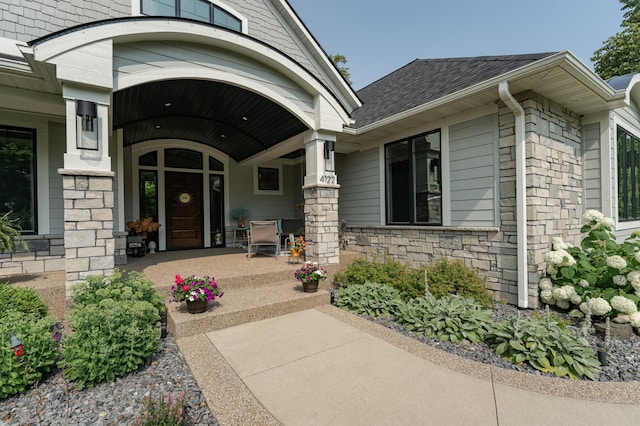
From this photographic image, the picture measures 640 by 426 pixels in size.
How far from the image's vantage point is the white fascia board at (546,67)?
3504mm

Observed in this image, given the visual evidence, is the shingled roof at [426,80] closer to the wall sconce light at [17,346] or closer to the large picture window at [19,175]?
the wall sconce light at [17,346]

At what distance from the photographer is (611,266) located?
150 inches

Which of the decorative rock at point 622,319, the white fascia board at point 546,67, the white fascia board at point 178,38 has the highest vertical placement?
the white fascia board at point 178,38

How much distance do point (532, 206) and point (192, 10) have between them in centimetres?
668

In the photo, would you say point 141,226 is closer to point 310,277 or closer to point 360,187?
point 310,277

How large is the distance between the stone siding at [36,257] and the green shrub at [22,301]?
62.8 inches

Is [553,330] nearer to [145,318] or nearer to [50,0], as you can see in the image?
[145,318]

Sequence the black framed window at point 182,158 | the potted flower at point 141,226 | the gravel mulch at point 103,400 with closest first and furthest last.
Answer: the gravel mulch at point 103,400
the potted flower at point 141,226
the black framed window at point 182,158

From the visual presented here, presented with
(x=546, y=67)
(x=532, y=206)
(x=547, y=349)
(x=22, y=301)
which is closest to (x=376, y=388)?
(x=547, y=349)

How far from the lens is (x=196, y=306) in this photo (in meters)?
3.39

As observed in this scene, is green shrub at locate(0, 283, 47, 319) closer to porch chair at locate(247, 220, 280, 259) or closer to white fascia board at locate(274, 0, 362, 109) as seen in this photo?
porch chair at locate(247, 220, 280, 259)

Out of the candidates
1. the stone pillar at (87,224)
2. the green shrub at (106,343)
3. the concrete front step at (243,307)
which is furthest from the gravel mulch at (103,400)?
the stone pillar at (87,224)

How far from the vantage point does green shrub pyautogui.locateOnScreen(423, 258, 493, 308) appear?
4.07 meters

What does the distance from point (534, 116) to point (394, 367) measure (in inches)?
156
